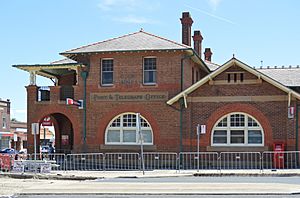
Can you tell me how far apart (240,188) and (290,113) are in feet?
36.2

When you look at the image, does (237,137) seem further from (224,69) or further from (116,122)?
(116,122)

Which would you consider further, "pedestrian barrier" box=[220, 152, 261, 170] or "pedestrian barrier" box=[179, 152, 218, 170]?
"pedestrian barrier" box=[179, 152, 218, 170]

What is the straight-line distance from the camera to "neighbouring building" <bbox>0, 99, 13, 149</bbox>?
67062mm

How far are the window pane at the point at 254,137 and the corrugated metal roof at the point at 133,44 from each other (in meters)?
Result: 5.69

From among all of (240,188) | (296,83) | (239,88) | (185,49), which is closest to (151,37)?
(185,49)

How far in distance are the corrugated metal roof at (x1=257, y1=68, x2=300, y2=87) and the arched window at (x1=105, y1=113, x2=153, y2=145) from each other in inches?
316

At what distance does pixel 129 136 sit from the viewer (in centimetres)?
3077

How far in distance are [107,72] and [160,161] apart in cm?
598

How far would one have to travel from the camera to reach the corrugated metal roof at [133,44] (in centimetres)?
3014

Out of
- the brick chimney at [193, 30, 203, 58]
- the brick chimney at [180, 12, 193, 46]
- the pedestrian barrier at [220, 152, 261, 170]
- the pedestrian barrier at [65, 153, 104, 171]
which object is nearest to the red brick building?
the pedestrian barrier at [220, 152, 261, 170]

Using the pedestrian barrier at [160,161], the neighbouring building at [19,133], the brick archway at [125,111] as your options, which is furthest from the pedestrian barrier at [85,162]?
the neighbouring building at [19,133]

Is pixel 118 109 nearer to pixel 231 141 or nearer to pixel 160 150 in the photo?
pixel 160 150

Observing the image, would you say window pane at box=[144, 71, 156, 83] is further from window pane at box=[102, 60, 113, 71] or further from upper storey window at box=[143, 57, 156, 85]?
window pane at box=[102, 60, 113, 71]

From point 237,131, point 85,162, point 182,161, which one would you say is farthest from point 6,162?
point 237,131
